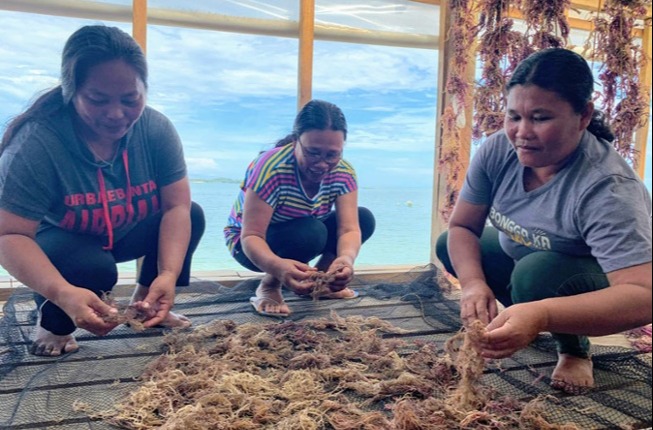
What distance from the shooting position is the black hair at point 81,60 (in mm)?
1015

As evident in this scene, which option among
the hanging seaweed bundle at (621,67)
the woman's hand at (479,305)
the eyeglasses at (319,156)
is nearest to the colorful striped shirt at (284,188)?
the eyeglasses at (319,156)

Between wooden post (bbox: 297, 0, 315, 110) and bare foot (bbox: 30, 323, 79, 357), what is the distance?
1.03 m

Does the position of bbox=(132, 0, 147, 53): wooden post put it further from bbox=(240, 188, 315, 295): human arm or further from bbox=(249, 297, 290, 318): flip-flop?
bbox=(249, 297, 290, 318): flip-flop

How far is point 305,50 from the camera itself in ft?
5.92

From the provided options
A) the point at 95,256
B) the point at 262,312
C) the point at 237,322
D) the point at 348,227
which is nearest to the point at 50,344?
the point at 95,256

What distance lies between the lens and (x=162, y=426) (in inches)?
36.5

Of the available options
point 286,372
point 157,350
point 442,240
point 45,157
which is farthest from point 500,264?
point 45,157

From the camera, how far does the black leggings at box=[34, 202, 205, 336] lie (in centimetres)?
124

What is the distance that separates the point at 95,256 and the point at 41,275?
0.20 meters

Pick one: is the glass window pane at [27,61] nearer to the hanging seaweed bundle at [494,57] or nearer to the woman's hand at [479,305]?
the hanging seaweed bundle at [494,57]

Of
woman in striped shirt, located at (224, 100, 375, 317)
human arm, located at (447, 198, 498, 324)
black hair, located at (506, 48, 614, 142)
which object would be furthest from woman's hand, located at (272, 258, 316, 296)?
black hair, located at (506, 48, 614, 142)

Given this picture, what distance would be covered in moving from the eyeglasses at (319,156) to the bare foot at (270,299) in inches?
18.2

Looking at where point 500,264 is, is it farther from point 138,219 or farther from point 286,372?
point 138,219

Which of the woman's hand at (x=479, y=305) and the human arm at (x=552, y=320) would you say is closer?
the human arm at (x=552, y=320)
